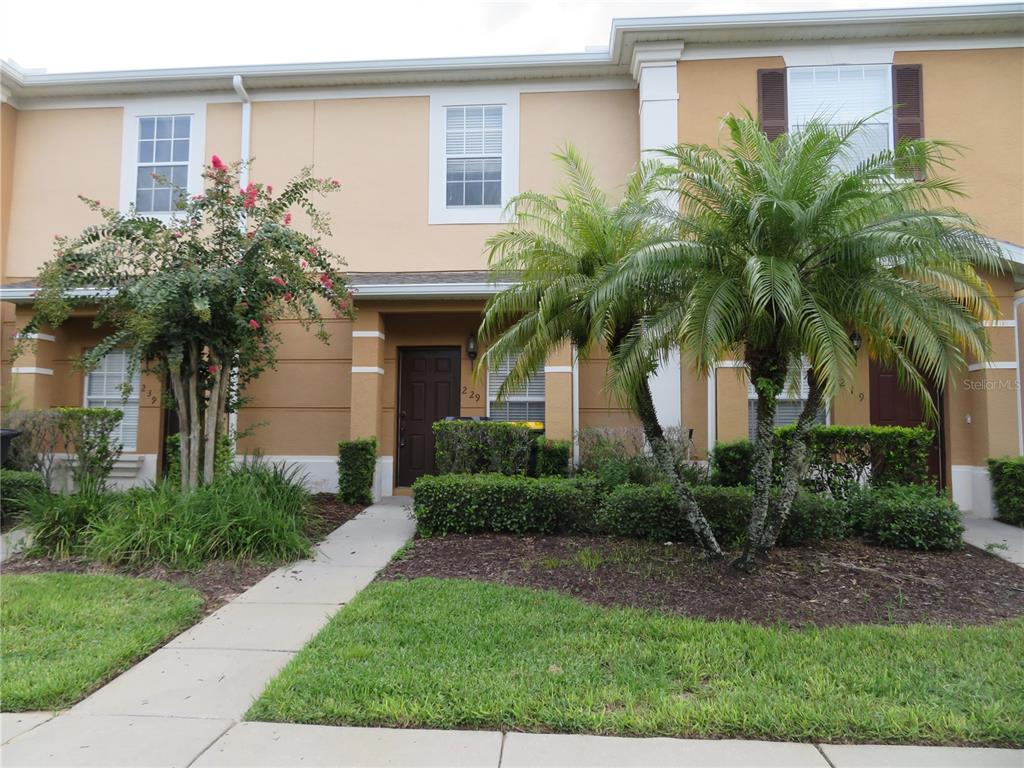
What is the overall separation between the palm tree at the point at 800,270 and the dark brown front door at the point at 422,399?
18.0ft

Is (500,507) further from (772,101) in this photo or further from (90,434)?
(772,101)

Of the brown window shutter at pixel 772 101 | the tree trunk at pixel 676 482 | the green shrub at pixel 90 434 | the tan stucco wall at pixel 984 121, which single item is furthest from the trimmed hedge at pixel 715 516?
the green shrub at pixel 90 434

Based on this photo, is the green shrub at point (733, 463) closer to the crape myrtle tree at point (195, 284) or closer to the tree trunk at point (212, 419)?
the crape myrtle tree at point (195, 284)

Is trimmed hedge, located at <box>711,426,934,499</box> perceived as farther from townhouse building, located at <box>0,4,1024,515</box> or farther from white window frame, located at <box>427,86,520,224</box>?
white window frame, located at <box>427,86,520,224</box>

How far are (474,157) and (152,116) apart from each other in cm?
595

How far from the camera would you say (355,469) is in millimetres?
9750

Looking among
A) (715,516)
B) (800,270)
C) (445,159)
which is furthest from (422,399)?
(800,270)

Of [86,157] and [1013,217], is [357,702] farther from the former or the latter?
[86,157]

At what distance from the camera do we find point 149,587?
5.71 m

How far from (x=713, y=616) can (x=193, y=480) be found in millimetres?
6052

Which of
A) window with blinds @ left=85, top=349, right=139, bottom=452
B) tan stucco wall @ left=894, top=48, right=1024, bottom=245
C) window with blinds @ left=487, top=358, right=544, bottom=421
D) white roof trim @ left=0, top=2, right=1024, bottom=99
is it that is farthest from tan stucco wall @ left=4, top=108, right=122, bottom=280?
tan stucco wall @ left=894, top=48, right=1024, bottom=245

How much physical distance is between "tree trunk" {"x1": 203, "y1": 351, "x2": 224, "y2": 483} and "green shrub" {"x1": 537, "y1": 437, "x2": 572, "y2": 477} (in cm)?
428

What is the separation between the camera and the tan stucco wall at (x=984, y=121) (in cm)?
973

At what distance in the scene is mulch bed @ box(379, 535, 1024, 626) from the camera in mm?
5164
